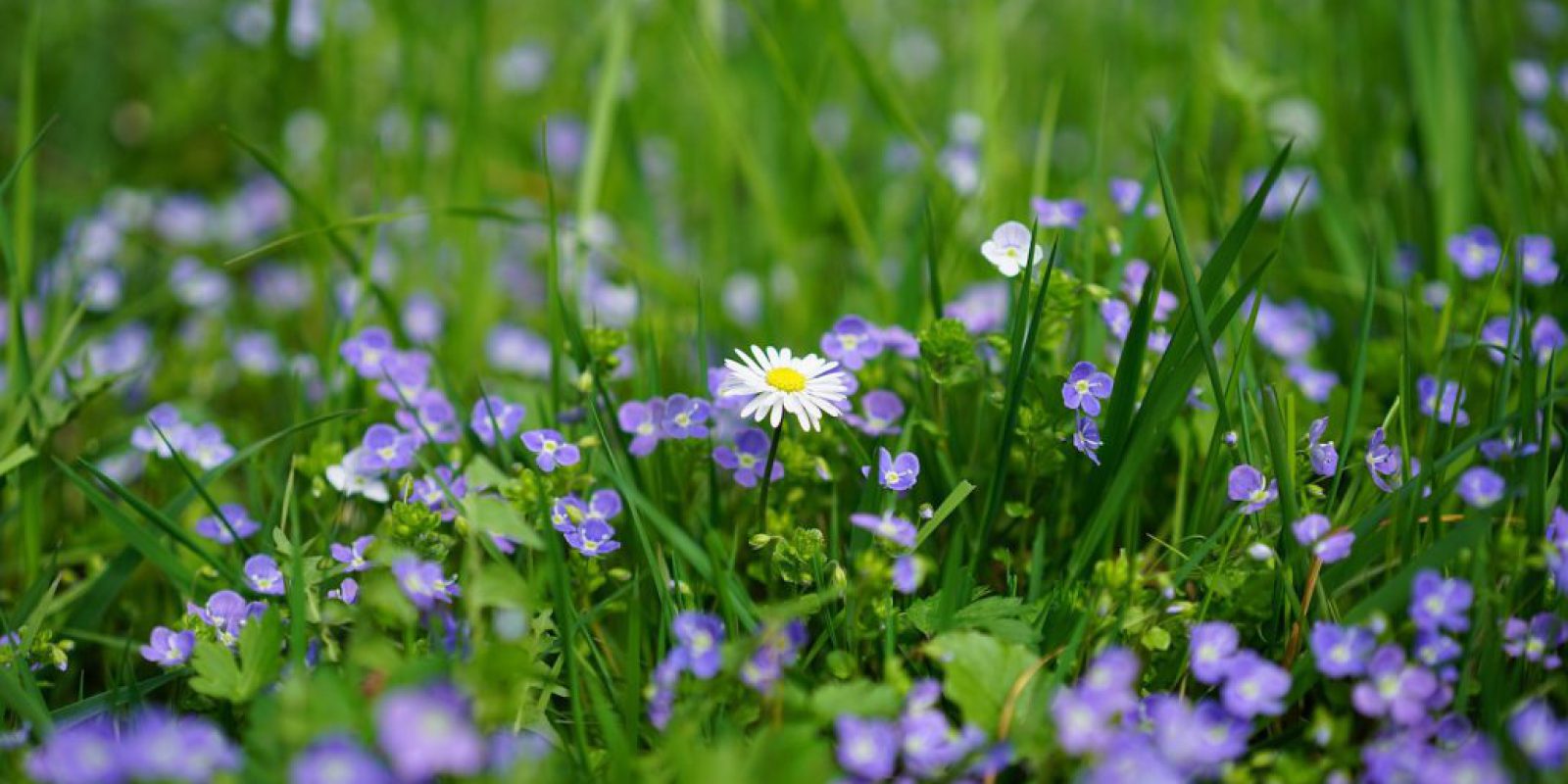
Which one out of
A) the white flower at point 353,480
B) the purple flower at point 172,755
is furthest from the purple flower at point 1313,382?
the purple flower at point 172,755

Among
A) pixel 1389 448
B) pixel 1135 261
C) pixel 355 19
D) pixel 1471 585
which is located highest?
pixel 355 19

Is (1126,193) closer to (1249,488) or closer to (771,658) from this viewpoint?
(1249,488)

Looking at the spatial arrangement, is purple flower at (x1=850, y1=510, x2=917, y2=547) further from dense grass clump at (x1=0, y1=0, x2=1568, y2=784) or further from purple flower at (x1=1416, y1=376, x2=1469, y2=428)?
purple flower at (x1=1416, y1=376, x2=1469, y2=428)

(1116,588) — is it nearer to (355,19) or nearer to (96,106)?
(96,106)

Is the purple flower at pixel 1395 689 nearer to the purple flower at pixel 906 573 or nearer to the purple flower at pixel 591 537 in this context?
the purple flower at pixel 906 573

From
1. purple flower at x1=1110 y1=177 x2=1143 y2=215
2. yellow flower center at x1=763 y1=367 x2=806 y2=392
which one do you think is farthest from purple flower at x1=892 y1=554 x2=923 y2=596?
purple flower at x1=1110 y1=177 x2=1143 y2=215

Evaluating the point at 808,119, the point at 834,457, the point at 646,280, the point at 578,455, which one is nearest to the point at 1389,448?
the point at 834,457
